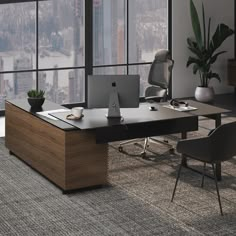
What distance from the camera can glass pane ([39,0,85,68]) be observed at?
1022 cm

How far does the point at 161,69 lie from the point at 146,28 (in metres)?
2.66

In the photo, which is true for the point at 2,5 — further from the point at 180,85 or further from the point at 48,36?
the point at 180,85

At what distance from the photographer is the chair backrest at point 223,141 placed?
595 cm

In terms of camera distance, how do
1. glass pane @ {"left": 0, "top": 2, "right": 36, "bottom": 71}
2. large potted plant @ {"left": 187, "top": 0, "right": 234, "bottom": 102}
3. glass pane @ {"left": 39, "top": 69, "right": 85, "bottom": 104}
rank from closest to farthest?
glass pane @ {"left": 0, "top": 2, "right": 36, "bottom": 71}, glass pane @ {"left": 39, "top": 69, "right": 85, "bottom": 104}, large potted plant @ {"left": 187, "top": 0, "right": 234, "bottom": 102}

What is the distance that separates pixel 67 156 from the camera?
6.36m

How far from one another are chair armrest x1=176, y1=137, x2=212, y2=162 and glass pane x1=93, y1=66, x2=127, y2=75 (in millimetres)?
4804

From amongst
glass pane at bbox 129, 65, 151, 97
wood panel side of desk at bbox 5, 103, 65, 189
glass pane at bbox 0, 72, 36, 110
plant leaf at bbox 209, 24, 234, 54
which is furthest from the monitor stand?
plant leaf at bbox 209, 24, 234, 54

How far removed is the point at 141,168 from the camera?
7320 mm

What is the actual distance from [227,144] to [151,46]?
5400 mm

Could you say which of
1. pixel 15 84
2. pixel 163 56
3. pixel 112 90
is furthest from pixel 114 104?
pixel 15 84

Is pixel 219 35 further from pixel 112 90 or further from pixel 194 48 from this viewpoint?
pixel 112 90

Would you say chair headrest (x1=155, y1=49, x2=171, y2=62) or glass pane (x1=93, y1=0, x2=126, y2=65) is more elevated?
glass pane (x1=93, y1=0, x2=126, y2=65)

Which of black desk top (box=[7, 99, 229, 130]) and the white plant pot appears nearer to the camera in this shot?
black desk top (box=[7, 99, 229, 130])

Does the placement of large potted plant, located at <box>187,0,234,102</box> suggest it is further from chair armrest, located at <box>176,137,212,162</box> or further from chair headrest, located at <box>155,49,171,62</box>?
chair armrest, located at <box>176,137,212,162</box>
